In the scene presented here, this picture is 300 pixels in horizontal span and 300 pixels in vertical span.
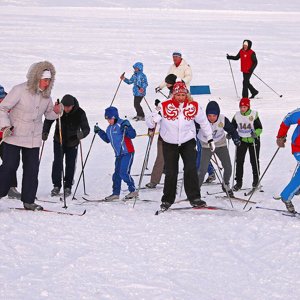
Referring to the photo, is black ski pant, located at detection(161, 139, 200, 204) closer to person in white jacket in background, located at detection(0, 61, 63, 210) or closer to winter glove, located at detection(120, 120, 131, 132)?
winter glove, located at detection(120, 120, 131, 132)

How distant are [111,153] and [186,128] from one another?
4156 millimetres

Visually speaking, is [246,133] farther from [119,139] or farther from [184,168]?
[184,168]

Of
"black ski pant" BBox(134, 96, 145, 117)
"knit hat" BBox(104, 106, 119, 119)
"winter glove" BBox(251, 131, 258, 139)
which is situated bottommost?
"black ski pant" BBox(134, 96, 145, 117)

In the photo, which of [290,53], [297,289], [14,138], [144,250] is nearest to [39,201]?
[14,138]

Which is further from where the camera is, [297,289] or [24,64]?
[24,64]

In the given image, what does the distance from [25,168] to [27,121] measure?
19.1 inches

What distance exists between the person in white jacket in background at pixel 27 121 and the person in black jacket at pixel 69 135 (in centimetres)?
123

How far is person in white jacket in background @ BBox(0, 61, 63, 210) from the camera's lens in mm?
5746

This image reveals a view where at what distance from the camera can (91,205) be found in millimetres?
6867

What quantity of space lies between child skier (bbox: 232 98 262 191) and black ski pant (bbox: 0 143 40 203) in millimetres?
2931

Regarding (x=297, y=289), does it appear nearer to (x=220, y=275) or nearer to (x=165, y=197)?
(x=220, y=275)

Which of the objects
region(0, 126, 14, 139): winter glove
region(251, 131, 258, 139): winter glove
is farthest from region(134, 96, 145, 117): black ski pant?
region(0, 126, 14, 139): winter glove

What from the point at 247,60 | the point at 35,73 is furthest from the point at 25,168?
the point at 247,60

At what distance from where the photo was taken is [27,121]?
5.91 m
